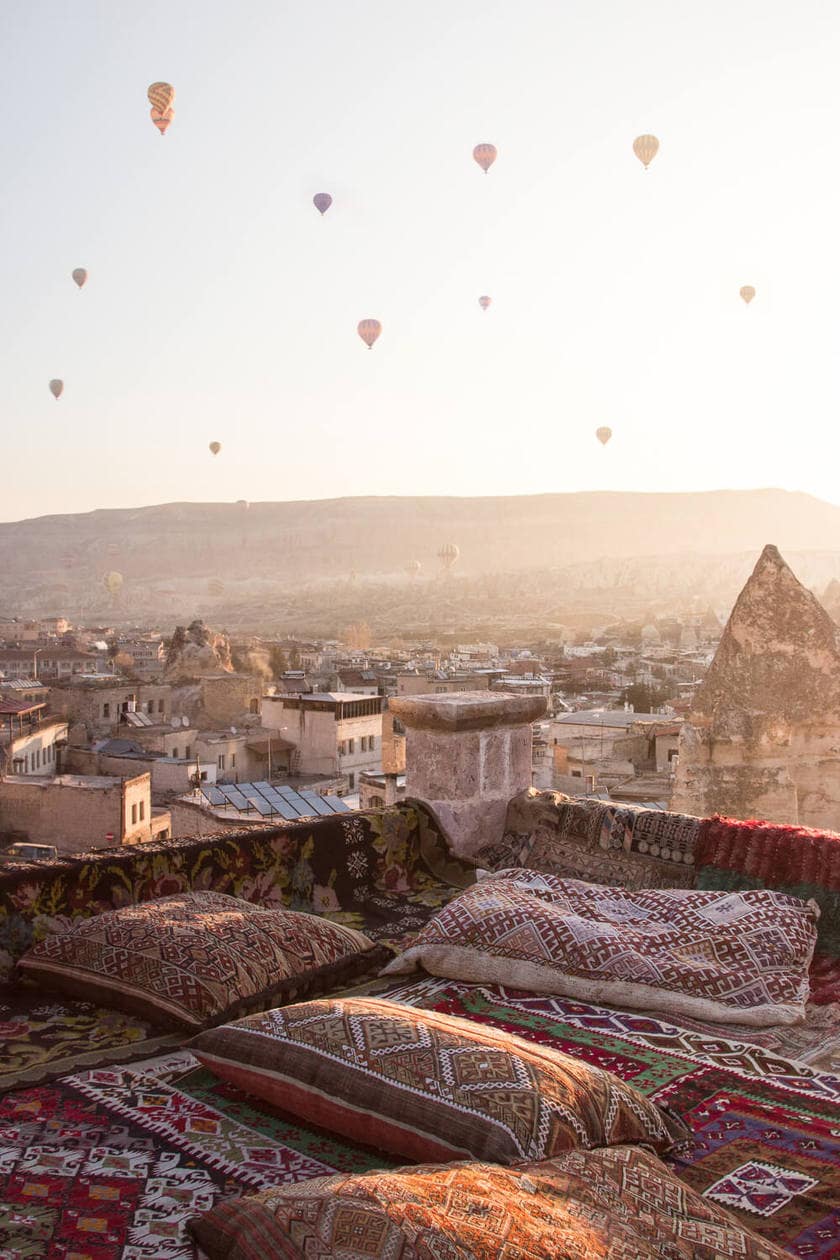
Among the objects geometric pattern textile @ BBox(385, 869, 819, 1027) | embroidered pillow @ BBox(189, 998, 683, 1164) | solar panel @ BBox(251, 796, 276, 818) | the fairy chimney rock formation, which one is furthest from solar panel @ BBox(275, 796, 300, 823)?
embroidered pillow @ BBox(189, 998, 683, 1164)

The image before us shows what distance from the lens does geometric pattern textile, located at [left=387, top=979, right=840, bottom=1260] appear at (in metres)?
1.94

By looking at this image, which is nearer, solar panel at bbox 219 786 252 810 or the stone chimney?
the stone chimney

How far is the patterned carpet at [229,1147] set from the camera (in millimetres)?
1820

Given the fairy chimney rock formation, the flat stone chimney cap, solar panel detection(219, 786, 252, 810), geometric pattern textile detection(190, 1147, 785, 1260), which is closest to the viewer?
geometric pattern textile detection(190, 1147, 785, 1260)

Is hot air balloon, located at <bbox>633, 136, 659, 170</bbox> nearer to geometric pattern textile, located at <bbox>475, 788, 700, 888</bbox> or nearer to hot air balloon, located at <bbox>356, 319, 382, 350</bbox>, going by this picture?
hot air balloon, located at <bbox>356, 319, 382, 350</bbox>

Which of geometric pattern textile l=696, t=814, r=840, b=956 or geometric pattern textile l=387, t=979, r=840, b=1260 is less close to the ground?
geometric pattern textile l=696, t=814, r=840, b=956

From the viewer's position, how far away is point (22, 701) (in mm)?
26484

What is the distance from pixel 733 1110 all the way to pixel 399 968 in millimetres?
1061

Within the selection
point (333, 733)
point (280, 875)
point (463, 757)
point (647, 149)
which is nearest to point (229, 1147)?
point (280, 875)

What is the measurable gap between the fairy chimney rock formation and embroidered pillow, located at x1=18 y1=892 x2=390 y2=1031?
9.98 feet

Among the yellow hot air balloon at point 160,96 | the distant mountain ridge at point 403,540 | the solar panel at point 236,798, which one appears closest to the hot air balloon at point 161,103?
the yellow hot air balloon at point 160,96

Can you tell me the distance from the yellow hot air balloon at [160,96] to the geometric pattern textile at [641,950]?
990 inches

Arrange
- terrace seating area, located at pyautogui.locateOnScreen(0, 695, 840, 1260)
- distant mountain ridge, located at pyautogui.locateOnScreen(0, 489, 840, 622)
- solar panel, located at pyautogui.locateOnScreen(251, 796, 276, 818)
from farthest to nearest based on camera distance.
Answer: distant mountain ridge, located at pyautogui.locateOnScreen(0, 489, 840, 622) → solar panel, located at pyautogui.locateOnScreen(251, 796, 276, 818) → terrace seating area, located at pyautogui.locateOnScreen(0, 695, 840, 1260)

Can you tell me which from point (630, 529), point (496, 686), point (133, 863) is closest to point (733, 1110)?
point (133, 863)
